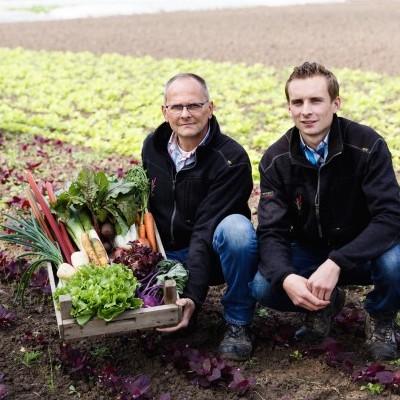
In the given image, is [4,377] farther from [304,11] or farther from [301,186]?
[304,11]

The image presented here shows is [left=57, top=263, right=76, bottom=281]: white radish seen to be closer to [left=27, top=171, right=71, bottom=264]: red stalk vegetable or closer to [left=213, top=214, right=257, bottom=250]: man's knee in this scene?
[left=27, top=171, right=71, bottom=264]: red stalk vegetable

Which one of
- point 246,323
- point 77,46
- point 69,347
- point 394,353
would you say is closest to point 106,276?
point 69,347

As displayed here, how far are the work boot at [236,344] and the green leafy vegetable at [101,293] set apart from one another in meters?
0.65

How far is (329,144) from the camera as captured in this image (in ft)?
12.2

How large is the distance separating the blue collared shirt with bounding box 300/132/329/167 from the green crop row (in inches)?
153

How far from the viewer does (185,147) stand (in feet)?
13.5

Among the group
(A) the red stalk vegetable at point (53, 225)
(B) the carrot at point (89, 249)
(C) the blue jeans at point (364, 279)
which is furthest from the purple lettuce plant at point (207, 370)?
(A) the red stalk vegetable at point (53, 225)

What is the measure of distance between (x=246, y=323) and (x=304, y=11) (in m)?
22.5

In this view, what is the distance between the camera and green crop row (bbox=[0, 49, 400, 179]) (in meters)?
8.93

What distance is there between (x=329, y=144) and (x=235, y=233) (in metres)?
0.66

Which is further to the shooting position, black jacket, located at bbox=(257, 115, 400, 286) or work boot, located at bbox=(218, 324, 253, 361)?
work boot, located at bbox=(218, 324, 253, 361)

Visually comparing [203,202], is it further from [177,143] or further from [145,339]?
[145,339]

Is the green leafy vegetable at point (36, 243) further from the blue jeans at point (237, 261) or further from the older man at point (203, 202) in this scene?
the blue jeans at point (237, 261)

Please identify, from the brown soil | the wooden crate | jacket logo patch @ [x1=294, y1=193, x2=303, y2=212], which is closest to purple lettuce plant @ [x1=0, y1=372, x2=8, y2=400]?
the wooden crate
